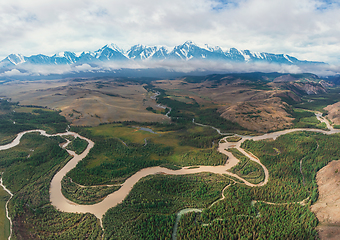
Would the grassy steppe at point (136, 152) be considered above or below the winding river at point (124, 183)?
above

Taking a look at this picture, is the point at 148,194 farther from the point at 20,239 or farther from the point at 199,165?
the point at 20,239

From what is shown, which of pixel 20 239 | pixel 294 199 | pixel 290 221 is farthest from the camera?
pixel 294 199

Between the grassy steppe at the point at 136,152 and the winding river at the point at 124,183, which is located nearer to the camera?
the winding river at the point at 124,183

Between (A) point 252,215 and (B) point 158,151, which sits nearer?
(A) point 252,215

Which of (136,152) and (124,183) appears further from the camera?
(136,152)

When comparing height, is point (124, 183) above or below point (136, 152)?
below

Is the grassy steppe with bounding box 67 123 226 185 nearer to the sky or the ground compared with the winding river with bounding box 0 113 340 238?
nearer to the sky

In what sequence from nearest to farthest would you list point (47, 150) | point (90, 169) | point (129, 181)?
point (129, 181), point (90, 169), point (47, 150)

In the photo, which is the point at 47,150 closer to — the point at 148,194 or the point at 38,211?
the point at 38,211

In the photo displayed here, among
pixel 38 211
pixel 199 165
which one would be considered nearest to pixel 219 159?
pixel 199 165

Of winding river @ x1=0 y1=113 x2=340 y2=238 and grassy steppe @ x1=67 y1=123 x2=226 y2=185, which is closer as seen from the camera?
winding river @ x1=0 y1=113 x2=340 y2=238
